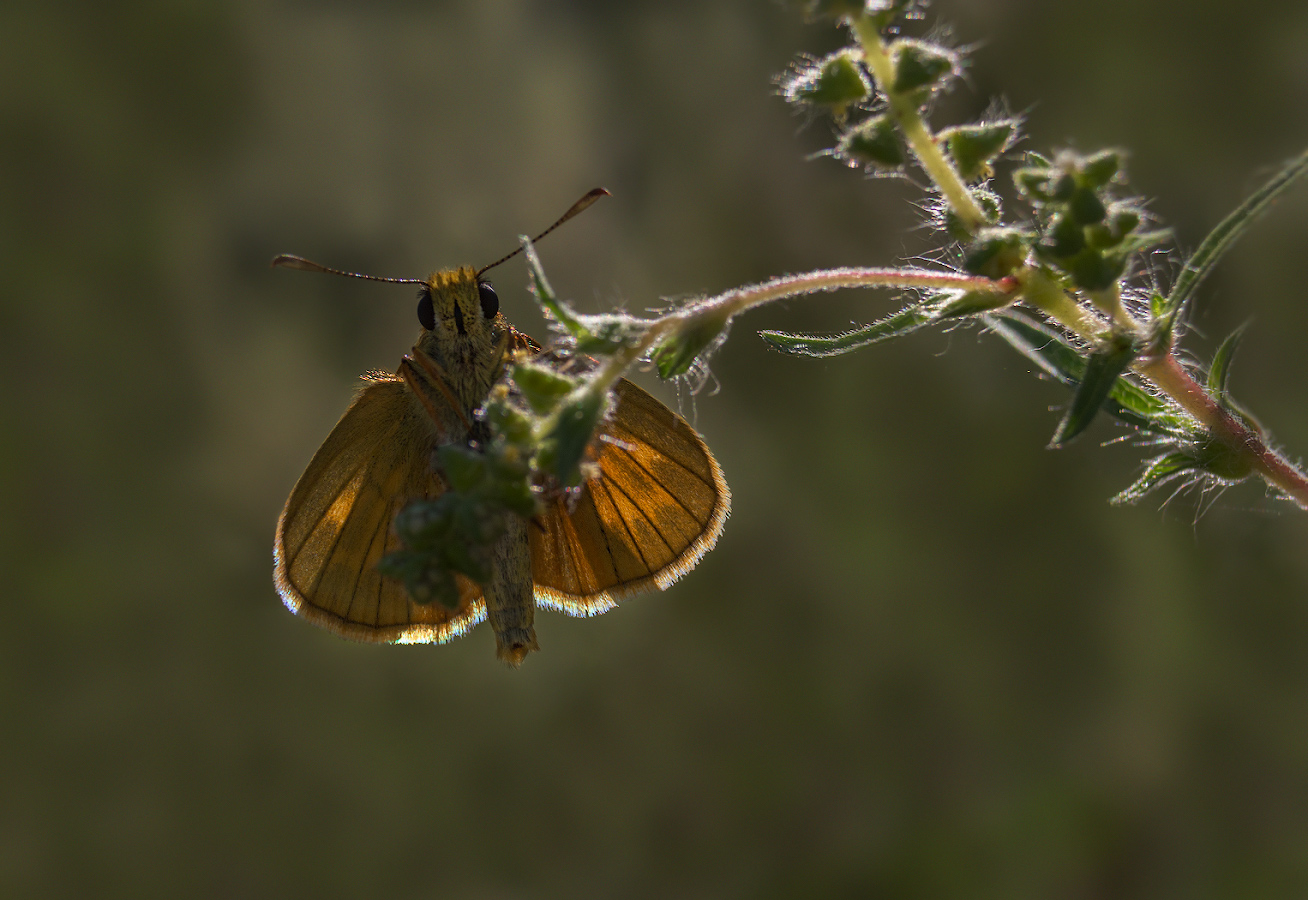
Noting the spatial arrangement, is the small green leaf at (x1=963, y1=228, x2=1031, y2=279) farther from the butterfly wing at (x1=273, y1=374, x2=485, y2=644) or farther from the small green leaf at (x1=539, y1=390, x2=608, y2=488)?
the butterfly wing at (x1=273, y1=374, x2=485, y2=644)

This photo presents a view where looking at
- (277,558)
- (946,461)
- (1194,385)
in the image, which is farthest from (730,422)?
(1194,385)

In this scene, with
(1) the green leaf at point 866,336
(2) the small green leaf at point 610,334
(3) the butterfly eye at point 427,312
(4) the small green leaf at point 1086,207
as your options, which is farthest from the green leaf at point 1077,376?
(3) the butterfly eye at point 427,312

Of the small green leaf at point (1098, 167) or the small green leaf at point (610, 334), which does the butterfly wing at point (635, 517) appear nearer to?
the small green leaf at point (610, 334)

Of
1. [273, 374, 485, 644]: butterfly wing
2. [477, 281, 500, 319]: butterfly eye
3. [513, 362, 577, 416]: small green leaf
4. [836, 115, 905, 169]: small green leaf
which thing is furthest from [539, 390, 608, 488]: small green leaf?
[477, 281, 500, 319]: butterfly eye

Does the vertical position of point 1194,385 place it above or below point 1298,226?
below

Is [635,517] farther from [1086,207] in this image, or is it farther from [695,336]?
[1086,207]

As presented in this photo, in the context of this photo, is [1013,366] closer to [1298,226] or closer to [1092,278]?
[1298,226]
